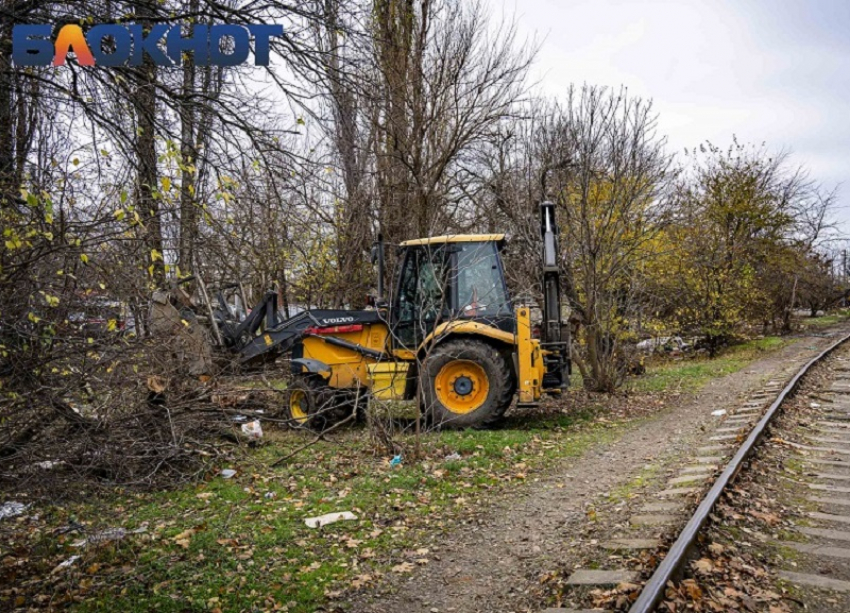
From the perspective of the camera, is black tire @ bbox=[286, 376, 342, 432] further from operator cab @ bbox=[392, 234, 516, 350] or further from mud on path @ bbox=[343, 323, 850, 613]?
mud on path @ bbox=[343, 323, 850, 613]

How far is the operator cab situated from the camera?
10.6 metres

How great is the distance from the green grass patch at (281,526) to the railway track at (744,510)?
1546 mm

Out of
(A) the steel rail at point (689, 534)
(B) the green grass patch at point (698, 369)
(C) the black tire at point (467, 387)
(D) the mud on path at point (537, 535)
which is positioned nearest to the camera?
(A) the steel rail at point (689, 534)

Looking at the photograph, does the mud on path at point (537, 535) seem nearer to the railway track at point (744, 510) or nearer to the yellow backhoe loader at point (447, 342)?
the railway track at point (744, 510)

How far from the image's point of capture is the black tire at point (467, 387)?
10.3 m

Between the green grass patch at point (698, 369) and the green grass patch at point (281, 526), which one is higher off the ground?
the green grass patch at point (698, 369)

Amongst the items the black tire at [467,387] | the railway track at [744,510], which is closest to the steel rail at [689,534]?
the railway track at [744,510]

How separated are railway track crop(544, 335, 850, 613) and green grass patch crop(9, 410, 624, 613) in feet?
5.07

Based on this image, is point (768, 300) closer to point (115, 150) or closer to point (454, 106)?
point (454, 106)

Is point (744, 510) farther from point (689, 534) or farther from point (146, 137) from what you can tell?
point (146, 137)

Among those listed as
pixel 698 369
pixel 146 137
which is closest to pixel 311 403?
pixel 146 137

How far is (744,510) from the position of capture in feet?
20.2

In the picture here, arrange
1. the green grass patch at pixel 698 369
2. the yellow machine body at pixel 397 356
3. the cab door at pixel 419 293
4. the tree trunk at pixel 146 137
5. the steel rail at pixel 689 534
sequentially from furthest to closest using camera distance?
the green grass patch at pixel 698 369, the cab door at pixel 419 293, the yellow machine body at pixel 397 356, the tree trunk at pixel 146 137, the steel rail at pixel 689 534

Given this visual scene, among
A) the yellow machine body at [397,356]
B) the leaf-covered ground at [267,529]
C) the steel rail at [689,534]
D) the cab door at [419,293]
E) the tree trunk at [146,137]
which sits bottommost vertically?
the leaf-covered ground at [267,529]
